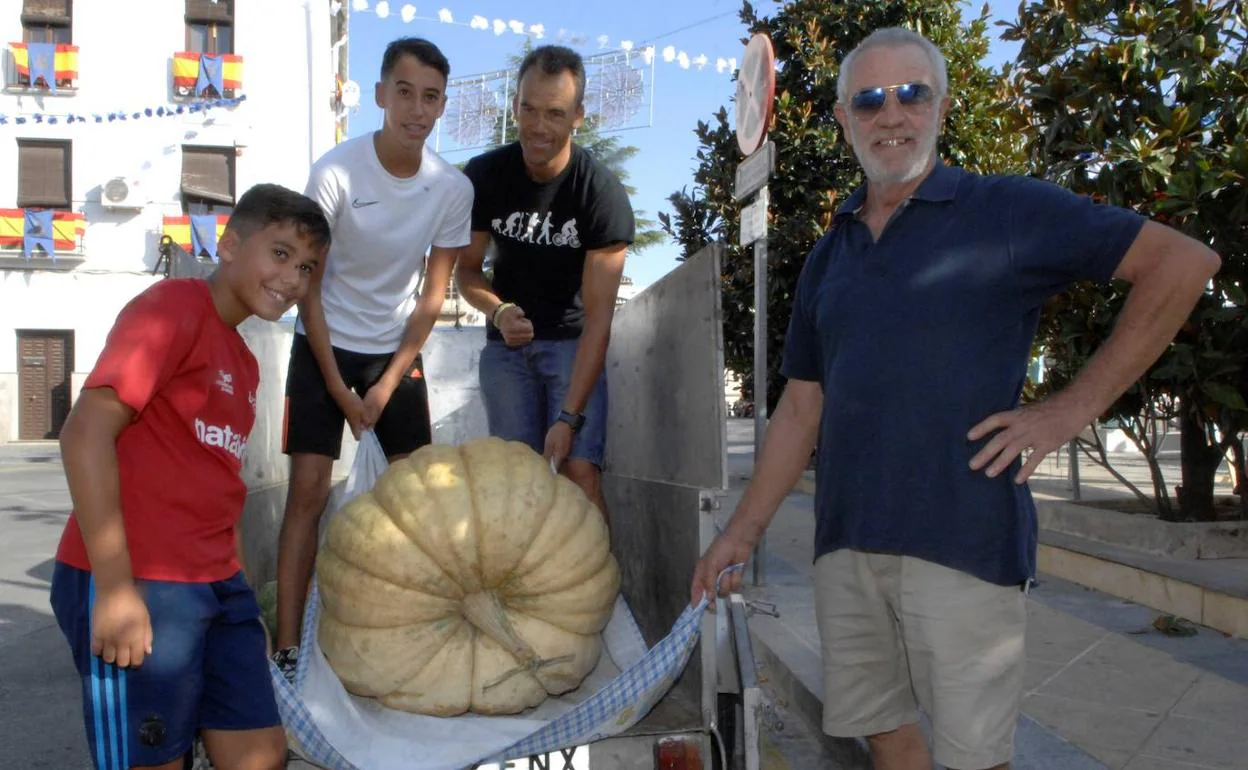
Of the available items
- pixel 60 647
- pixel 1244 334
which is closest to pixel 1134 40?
pixel 1244 334

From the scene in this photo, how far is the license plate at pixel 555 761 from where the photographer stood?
2.29m

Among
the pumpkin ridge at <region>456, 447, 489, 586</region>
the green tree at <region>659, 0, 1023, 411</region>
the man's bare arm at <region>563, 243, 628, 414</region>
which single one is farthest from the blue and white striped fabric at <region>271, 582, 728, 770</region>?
the green tree at <region>659, 0, 1023, 411</region>

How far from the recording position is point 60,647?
221 inches

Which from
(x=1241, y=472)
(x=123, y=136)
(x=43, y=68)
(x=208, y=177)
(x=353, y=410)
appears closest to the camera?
(x=353, y=410)

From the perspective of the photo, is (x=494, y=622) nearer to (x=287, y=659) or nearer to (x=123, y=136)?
(x=287, y=659)

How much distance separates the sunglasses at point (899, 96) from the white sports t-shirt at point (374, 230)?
5.30 ft

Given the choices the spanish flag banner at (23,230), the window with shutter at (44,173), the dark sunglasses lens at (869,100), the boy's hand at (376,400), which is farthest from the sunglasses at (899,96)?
the window with shutter at (44,173)

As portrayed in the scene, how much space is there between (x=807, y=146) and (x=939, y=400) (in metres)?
7.33

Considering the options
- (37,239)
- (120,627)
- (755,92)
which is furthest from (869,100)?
(37,239)

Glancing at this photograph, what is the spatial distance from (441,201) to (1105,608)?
4.05m

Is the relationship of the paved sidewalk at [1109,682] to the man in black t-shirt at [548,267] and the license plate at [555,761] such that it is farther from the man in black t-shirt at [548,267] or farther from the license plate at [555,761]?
the license plate at [555,761]

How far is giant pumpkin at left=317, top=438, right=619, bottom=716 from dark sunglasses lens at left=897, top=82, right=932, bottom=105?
A: 1.36 meters

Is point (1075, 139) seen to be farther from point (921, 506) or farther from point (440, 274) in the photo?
point (921, 506)

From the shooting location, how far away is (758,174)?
545cm
